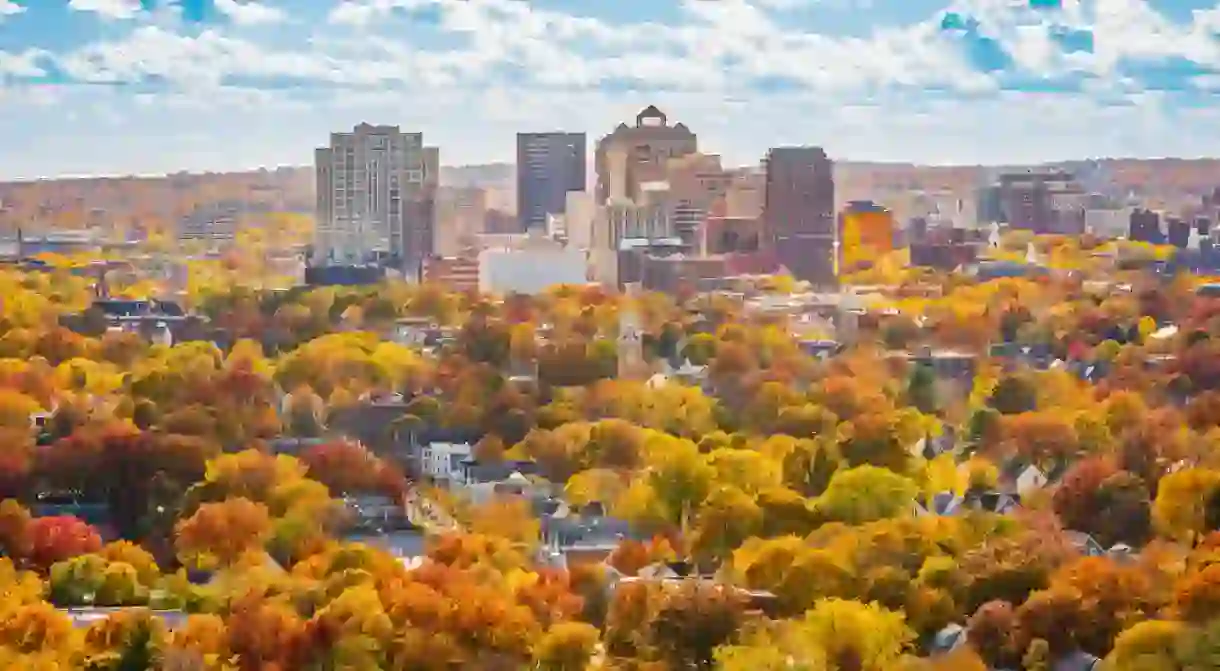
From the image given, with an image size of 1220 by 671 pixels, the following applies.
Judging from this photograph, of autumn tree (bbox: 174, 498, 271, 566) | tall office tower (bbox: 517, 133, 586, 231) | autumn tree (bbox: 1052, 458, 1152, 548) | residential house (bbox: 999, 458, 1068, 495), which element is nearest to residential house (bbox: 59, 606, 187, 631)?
autumn tree (bbox: 174, 498, 271, 566)

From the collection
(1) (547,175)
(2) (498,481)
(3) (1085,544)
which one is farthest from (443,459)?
(1) (547,175)

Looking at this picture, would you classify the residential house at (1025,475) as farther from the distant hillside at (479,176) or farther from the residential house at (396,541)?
the distant hillside at (479,176)

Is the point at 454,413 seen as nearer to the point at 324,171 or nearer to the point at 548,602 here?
the point at 548,602

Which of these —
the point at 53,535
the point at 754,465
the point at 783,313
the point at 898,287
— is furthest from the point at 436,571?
the point at 898,287

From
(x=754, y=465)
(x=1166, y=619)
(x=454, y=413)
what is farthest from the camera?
(x=454, y=413)

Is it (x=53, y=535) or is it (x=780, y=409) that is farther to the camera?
(x=780, y=409)

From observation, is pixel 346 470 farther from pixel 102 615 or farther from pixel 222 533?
pixel 102 615

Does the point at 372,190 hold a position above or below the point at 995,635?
above
